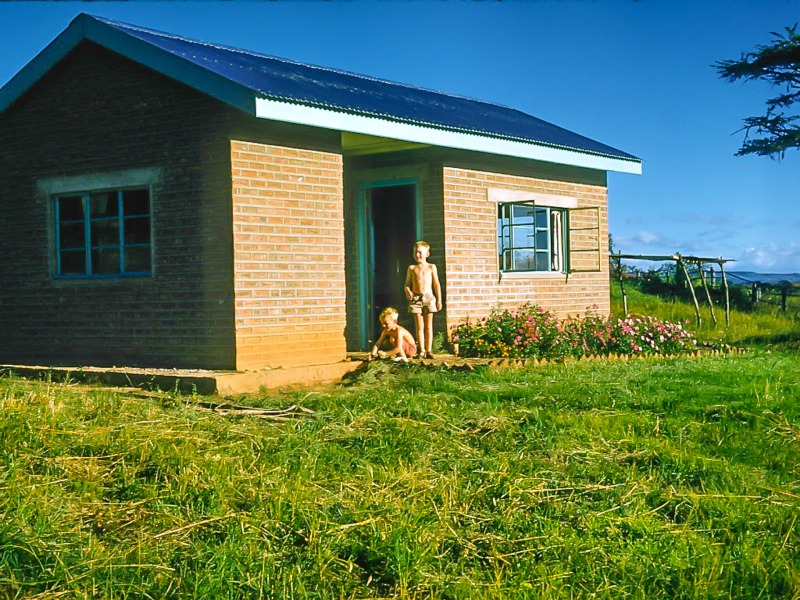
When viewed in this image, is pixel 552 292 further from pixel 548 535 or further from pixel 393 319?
pixel 548 535

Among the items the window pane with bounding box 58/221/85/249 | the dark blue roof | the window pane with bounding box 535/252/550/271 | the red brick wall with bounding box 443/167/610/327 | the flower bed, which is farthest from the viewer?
the window pane with bounding box 535/252/550/271

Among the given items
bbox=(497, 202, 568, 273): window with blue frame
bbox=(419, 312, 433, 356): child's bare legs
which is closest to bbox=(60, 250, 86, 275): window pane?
bbox=(419, 312, 433, 356): child's bare legs

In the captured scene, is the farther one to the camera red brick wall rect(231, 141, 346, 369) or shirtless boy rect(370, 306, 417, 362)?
shirtless boy rect(370, 306, 417, 362)

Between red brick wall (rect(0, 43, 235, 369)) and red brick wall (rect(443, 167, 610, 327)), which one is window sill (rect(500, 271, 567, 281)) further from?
red brick wall (rect(0, 43, 235, 369))

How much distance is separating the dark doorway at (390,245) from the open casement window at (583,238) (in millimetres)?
3350

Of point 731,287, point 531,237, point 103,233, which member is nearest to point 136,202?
point 103,233

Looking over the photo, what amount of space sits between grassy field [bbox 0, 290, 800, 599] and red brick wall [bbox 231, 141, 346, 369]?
2859 mm

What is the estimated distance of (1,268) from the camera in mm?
14219

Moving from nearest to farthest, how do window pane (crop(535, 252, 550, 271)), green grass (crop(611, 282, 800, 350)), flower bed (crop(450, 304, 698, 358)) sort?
flower bed (crop(450, 304, 698, 358)) → window pane (crop(535, 252, 550, 271)) → green grass (crop(611, 282, 800, 350))

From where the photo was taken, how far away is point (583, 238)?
17.7 meters

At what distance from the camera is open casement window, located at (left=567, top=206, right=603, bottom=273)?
17438 mm

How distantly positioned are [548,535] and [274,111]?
6.88 metres

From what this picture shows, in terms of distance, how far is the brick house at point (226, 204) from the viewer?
11.8m

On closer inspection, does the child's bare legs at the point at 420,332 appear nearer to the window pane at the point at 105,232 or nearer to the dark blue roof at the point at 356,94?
the dark blue roof at the point at 356,94
